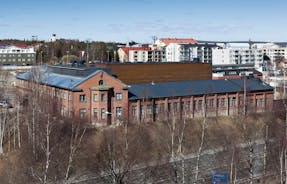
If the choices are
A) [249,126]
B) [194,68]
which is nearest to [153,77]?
[194,68]

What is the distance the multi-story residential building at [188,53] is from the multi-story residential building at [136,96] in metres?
61.4

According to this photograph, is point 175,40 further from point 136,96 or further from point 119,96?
point 119,96

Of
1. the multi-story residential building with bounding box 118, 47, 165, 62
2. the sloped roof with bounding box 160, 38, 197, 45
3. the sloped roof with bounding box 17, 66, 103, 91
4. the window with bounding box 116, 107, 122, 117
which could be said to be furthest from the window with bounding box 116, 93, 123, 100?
the sloped roof with bounding box 160, 38, 197, 45

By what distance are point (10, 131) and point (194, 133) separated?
1601 cm

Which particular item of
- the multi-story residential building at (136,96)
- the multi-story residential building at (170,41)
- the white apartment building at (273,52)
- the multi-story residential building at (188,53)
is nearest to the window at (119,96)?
the multi-story residential building at (136,96)

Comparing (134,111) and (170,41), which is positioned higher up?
(170,41)

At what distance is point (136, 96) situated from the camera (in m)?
41.4

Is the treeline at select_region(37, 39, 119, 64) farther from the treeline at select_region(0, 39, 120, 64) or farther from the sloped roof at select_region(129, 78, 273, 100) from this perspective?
the sloped roof at select_region(129, 78, 273, 100)

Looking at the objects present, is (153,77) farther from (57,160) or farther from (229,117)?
(57,160)

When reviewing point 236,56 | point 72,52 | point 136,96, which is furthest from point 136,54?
point 136,96

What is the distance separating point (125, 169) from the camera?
2520 cm

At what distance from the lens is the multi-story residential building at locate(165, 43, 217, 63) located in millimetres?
110500

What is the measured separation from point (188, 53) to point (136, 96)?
236ft

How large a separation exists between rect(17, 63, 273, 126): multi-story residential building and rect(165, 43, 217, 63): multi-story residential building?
202 ft
